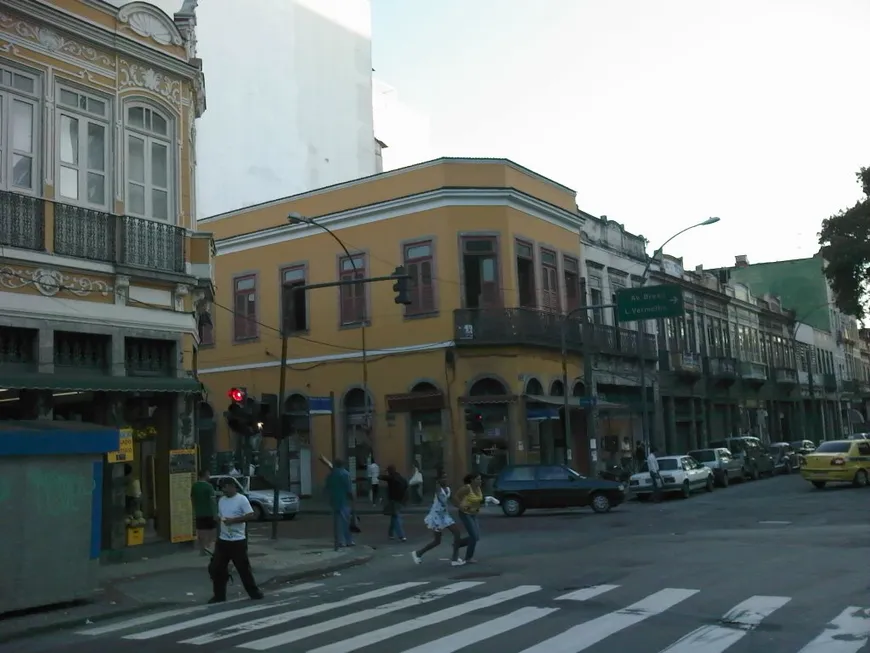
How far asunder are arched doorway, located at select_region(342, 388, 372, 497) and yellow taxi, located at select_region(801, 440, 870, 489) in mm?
16072

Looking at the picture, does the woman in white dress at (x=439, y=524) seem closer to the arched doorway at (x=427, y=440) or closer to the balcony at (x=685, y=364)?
the arched doorway at (x=427, y=440)

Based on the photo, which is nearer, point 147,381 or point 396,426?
point 147,381

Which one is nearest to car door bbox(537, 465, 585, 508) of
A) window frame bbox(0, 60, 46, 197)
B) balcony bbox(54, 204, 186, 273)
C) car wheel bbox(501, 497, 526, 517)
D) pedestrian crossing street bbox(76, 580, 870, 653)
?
car wheel bbox(501, 497, 526, 517)

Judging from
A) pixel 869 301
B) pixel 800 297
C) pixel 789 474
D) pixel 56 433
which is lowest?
pixel 789 474

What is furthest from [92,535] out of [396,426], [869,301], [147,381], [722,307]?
[722,307]

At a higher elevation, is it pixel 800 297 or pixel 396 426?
pixel 800 297

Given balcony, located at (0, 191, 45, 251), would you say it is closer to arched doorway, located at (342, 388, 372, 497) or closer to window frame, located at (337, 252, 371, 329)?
window frame, located at (337, 252, 371, 329)

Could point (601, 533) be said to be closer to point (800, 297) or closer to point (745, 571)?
point (745, 571)

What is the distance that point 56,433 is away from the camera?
496 inches

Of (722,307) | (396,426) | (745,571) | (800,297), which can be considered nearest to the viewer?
(745,571)

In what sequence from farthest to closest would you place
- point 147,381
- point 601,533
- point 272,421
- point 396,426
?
point 396,426 → point 601,533 → point 272,421 → point 147,381

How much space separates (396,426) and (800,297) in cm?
→ 5444

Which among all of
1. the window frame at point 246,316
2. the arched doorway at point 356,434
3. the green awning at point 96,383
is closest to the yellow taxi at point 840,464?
the arched doorway at point 356,434

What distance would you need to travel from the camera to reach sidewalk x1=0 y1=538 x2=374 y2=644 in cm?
1188
